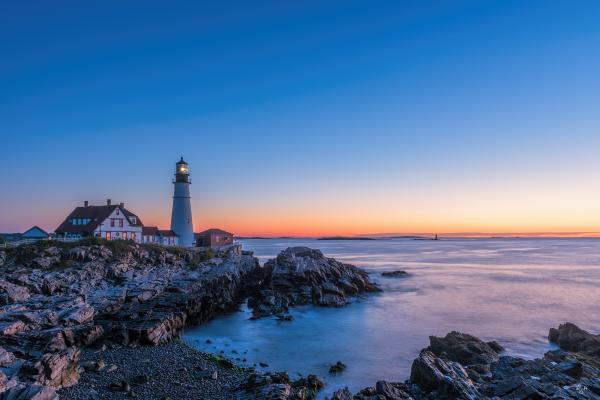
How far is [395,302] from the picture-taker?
101ft

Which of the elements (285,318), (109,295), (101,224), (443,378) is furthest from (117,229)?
(443,378)

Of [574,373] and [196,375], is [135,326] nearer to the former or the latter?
[196,375]

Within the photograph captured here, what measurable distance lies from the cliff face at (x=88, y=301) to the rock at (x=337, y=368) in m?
7.90

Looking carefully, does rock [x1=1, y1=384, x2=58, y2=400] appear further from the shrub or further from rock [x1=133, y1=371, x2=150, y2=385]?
the shrub

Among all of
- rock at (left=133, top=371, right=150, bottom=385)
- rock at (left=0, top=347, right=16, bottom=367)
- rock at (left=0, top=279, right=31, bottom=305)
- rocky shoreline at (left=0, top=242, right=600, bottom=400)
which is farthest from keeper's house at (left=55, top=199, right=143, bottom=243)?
rock at (left=133, top=371, right=150, bottom=385)

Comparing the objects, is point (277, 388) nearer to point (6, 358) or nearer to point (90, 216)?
point (6, 358)

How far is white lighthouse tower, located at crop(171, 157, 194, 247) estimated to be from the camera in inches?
1746

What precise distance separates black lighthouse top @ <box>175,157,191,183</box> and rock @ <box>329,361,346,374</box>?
33405mm

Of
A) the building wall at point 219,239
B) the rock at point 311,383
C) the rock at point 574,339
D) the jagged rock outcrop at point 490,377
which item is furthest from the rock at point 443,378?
the building wall at point 219,239

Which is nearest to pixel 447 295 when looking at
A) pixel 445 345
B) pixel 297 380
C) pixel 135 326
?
pixel 445 345

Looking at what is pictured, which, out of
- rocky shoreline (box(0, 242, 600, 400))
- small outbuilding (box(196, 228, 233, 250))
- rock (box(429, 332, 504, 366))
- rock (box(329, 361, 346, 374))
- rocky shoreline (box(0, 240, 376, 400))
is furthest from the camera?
small outbuilding (box(196, 228, 233, 250))

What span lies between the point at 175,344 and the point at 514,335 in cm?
1781

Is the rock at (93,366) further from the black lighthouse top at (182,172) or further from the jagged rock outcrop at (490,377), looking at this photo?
the black lighthouse top at (182,172)

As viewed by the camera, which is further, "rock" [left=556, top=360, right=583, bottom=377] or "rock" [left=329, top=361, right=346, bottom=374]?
"rock" [left=329, top=361, right=346, bottom=374]
